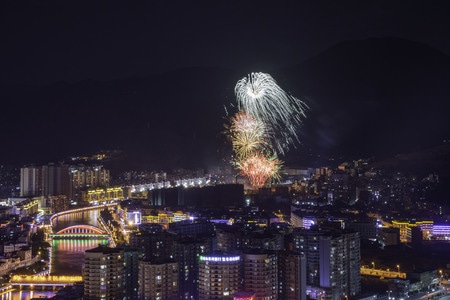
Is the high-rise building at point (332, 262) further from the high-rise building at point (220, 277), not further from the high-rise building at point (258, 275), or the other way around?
the high-rise building at point (220, 277)

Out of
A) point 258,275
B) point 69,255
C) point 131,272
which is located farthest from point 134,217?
point 258,275

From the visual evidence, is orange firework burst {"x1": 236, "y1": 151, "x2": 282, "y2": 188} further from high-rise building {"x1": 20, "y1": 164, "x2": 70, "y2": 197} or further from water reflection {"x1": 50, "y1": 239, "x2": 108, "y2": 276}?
high-rise building {"x1": 20, "y1": 164, "x2": 70, "y2": 197}

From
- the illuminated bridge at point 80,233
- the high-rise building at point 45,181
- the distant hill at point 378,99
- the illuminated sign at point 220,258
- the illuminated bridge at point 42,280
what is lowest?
the illuminated bridge at point 42,280

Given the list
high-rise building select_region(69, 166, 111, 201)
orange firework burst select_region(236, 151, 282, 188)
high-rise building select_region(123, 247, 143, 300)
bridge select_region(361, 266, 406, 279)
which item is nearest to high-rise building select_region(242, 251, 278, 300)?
high-rise building select_region(123, 247, 143, 300)

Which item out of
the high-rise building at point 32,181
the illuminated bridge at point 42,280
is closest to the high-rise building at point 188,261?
the illuminated bridge at point 42,280

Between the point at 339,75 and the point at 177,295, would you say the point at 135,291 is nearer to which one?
the point at 177,295

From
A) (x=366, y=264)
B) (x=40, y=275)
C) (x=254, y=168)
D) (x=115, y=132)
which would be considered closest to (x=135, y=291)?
(x=40, y=275)
